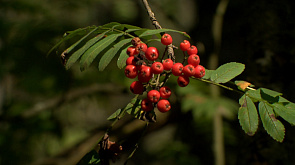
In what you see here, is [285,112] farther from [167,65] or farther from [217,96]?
[217,96]

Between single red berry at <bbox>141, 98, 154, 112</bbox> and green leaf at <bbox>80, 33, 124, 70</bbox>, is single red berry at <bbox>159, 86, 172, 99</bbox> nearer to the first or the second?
single red berry at <bbox>141, 98, 154, 112</bbox>

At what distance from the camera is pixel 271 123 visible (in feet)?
2.81

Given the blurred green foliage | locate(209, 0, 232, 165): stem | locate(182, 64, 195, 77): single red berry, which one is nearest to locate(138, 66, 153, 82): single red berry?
locate(182, 64, 195, 77): single red berry

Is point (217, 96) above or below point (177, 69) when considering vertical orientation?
above

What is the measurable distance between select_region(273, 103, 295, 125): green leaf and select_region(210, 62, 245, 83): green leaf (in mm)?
157

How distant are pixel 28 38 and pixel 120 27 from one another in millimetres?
1482

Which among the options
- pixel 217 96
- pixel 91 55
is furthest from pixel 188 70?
pixel 217 96

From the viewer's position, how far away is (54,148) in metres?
2.64

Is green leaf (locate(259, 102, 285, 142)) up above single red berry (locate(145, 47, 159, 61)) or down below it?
below

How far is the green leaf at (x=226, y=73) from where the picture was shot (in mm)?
922

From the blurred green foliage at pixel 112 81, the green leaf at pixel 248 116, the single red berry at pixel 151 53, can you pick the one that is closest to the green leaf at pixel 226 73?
the green leaf at pixel 248 116

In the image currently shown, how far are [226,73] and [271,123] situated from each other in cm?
21

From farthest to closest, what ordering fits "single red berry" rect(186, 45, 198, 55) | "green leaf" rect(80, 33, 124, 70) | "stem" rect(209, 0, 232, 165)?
1. "stem" rect(209, 0, 232, 165)
2. "single red berry" rect(186, 45, 198, 55)
3. "green leaf" rect(80, 33, 124, 70)

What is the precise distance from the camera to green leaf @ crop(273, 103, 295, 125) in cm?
83
